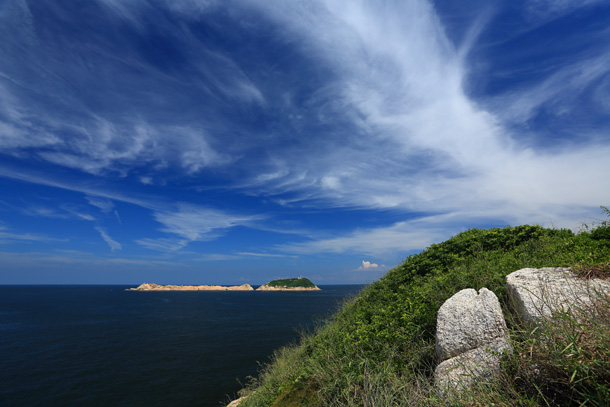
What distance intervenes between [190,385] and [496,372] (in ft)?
82.4

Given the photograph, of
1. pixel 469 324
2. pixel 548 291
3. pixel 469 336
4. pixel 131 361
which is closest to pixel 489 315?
pixel 469 324

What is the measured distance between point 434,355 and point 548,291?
262 cm

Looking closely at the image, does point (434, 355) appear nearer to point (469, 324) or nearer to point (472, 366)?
point (469, 324)

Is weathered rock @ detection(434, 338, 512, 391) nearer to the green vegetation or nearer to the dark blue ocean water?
the green vegetation

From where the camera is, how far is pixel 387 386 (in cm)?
568

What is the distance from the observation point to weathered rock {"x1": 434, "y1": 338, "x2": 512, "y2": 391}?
4.53 m

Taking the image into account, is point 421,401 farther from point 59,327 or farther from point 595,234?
point 59,327

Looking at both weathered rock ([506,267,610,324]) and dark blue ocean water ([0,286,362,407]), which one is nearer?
weathered rock ([506,267,610,324])

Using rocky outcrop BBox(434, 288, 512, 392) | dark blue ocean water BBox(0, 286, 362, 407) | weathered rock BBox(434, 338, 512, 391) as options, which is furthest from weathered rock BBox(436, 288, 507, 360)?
dark blue ocean water BBox(0, 286, 362, 407)

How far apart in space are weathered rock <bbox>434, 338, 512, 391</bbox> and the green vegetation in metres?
0.19

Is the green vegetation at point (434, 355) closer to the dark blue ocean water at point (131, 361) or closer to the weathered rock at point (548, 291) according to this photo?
the weathered rock at point (548, 291)

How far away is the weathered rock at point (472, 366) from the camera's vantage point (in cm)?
453

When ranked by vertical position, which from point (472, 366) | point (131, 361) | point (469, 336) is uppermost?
point (469, 336)

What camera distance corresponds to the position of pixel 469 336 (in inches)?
219
